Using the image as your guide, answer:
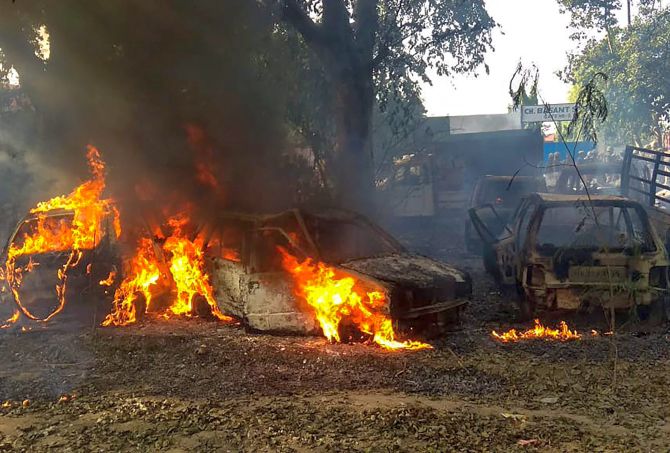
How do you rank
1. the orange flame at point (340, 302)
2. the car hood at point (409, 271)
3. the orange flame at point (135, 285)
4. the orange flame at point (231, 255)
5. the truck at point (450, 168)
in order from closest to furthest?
the orange flame at point (340, 302), the car hood at point (409, 271), the orange flame at point (231, 255), the orange flame at point (135, 285), the truck at point (450, 168)

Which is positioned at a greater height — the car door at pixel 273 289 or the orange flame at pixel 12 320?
the car door at pixel 273 289

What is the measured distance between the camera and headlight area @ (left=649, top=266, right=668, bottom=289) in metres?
6.27

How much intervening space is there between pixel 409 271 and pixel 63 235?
5188mm

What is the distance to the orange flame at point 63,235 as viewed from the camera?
730 centimetres

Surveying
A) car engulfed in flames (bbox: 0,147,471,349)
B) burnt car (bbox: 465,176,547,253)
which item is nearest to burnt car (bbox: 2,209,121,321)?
car engulfed in flames (bbox: 0,147,471,349)

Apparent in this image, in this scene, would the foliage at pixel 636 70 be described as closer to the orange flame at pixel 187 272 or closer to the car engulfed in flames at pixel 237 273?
the car engulfed in flames at pixel 237 273

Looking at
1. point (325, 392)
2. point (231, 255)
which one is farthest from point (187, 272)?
point (325, 392)

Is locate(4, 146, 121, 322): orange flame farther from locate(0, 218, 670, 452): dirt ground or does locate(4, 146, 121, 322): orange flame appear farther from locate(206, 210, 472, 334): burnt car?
locate(206, 210, 472, 334): burnt car

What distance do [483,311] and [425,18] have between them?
7929mm

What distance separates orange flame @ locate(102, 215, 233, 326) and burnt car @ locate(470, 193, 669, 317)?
158 inches

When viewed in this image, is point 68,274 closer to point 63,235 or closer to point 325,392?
point 63,235

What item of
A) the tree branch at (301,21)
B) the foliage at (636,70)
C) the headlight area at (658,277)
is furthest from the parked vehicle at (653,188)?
the foliage at (636,70)

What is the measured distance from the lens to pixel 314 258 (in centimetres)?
629

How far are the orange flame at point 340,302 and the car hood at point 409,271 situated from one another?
0.68ft
